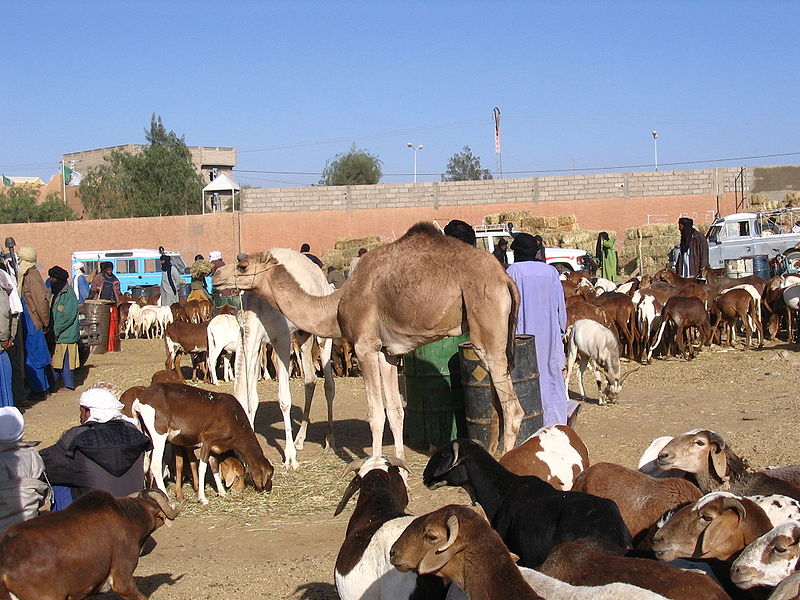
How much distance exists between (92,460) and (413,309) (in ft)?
11.3

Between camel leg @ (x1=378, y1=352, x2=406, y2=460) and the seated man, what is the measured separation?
3038 mm

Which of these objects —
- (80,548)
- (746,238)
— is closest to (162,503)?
(80,548)

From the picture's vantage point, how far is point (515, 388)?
370 inches

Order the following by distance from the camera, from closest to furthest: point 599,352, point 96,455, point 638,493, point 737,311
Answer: point 638,493 → point 96,455 → point 599,352 → point 737,311

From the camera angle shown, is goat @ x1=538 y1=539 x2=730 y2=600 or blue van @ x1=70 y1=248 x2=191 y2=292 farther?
blue van @ x1=70 y1=248 x2=191 y2=292

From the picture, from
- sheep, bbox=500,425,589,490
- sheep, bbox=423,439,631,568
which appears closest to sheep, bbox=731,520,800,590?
sheep, bbox=423,439,631,568

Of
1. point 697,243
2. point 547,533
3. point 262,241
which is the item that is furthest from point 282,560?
point 262,241

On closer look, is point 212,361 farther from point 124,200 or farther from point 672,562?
point 124,200

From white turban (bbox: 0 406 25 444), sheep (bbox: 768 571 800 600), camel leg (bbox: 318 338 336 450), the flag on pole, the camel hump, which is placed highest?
the flag on pole

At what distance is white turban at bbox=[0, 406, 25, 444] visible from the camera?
6.21 m

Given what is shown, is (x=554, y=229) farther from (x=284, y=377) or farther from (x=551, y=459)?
(x=551, y=459)

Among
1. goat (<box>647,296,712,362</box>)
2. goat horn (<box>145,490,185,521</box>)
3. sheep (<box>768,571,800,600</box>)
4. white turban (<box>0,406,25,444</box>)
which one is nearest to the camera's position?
sheep (<box>768,571,800,600</box>)

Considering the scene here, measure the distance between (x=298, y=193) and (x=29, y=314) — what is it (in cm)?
2771

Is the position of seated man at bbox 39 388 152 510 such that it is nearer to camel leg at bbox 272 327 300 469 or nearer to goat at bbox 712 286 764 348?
camel leg at bbox 272 327 300 469
